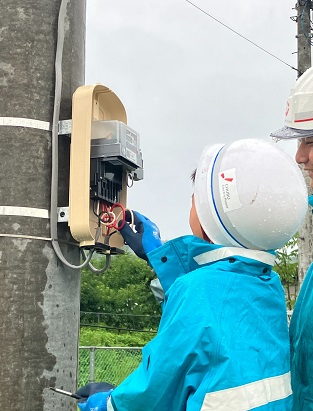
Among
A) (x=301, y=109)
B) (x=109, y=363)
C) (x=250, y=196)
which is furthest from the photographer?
(x=109, y=363)

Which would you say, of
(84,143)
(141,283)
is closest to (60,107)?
(84,143)

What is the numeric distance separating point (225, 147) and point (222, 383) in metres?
0.77

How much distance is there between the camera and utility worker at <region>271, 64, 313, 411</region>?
94.4 inches

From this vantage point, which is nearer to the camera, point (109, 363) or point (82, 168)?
point (82, 168)

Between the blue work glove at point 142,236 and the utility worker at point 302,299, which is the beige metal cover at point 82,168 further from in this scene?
the utility worker at point 302,299

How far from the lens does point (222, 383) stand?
1.91 meters

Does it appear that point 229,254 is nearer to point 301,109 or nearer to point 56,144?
point 301,109

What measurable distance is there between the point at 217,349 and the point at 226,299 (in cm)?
16

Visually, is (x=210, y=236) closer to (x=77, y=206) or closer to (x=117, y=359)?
(x=77, y=206)

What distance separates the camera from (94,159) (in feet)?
10.2

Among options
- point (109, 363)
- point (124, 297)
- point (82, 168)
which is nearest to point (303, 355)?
point (82, 168)

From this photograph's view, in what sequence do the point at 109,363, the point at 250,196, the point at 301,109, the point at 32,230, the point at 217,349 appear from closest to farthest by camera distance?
the point at 217,349 < the point at 250,196 < the point at 301,109 < the point at 32,230 < the point at 109,363

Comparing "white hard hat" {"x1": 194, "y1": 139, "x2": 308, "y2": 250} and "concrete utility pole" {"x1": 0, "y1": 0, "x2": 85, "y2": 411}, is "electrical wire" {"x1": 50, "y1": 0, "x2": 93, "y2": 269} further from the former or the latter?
"white hard hat" {"x1": 194, "y1": 139, "x2": 308, "y2": 250}

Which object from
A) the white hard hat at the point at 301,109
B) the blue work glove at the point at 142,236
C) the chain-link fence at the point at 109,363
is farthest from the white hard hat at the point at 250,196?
the chain-link fence at the point at 109,363
